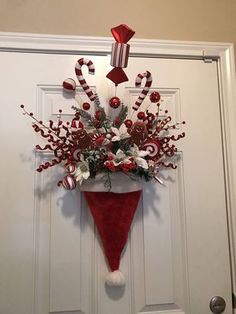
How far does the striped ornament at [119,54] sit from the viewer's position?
88 centimetres

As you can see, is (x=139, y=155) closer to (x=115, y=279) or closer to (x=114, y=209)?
(x=114, y=209)

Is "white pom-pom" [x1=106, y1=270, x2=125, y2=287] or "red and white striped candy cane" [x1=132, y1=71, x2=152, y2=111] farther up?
"red and white striped candy cane" [x1=132, y1=71, x2=152, y2=111]

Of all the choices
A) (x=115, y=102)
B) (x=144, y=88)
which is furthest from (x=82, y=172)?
(x=144, y=88)

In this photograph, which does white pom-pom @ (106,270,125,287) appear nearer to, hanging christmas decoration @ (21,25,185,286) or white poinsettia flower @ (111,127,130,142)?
hanging christmas decoration @ (21,25,185,286)

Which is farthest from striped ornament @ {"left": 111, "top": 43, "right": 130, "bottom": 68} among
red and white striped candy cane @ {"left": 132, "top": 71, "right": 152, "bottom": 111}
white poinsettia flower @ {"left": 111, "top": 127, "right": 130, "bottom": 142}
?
white poinsettia flower @ {"left": 111, "top": 127, "right": 130, "bottom": 142}

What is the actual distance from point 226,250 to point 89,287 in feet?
1.74

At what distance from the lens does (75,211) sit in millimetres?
973

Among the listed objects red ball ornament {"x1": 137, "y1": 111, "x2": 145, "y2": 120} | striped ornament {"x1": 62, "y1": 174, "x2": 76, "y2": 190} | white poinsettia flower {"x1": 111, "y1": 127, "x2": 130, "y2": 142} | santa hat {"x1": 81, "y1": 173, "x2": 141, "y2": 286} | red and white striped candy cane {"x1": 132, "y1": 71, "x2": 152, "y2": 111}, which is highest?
red and white striped candy cane {"x1": 132, "y1": 71, "x2": 152, "y2": 111}

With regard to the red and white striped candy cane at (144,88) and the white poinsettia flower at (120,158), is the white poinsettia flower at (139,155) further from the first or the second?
the red and white striped candy cane at (144,88)

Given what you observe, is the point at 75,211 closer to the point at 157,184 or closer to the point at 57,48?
the point at 157,184

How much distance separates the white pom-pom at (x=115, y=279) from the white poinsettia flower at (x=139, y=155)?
1.26 ft

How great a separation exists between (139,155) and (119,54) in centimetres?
34

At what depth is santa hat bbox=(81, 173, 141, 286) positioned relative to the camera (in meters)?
0.89

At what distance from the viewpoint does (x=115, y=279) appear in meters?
0.90
